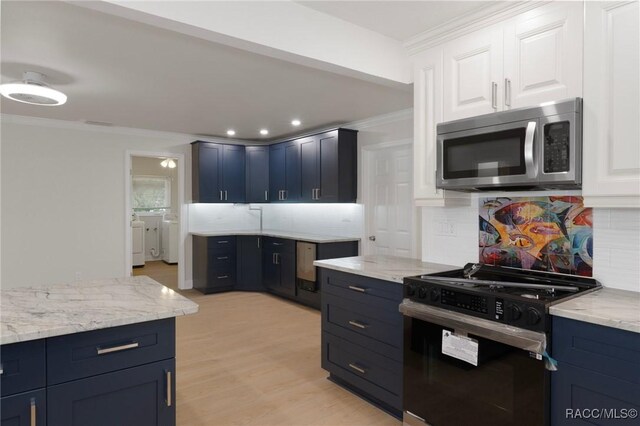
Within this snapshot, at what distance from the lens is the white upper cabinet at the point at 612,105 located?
173 centimetres

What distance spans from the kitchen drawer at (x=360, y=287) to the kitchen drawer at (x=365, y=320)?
0.17 ft

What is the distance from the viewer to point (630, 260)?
1942mm

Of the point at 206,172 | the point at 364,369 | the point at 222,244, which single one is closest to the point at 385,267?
the point at 364,369

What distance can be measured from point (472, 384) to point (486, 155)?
1.22 m

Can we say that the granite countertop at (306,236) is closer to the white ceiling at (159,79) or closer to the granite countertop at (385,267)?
the white ceiling at (159,79)

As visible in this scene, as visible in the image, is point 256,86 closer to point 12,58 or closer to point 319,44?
point 319,44

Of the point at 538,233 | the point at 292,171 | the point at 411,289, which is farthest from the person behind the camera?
the point at 292,171

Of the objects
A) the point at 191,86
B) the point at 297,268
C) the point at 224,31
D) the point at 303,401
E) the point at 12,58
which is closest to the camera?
the point at 224,31

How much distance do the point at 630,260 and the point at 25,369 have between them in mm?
2693

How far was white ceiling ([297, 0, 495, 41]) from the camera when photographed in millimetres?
2279

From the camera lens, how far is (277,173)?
6.16 metres

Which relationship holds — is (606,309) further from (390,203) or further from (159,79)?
(159,79)

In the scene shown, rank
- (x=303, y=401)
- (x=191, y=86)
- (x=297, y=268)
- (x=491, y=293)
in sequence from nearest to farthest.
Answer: (x=491, y=293) → (x=303, y=401) → (x=191, y=86) → (x=297, y=268)

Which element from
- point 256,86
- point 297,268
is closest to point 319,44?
point 256,86
